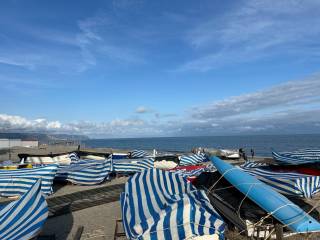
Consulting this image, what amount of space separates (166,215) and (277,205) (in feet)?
9.15

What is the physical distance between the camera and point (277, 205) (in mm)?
7828

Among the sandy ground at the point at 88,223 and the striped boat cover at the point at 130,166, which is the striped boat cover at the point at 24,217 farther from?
the striped boat cover at the point at 130,166

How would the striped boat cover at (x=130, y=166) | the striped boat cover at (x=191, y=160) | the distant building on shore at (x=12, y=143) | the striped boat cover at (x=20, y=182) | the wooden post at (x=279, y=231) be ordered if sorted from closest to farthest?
the wooden post at (x=279, y=231) < the striped boat cover at (x=20, y=182) < the striped boat cover at (x=130, y=166) < the striped boat cover at (x=191, y=160) < the distant building on shore at (x=12, y=143)

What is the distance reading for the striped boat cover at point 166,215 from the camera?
22.2ft

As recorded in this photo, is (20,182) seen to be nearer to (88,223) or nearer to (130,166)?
(88,223)

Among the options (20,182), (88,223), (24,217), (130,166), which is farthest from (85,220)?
(130,166)

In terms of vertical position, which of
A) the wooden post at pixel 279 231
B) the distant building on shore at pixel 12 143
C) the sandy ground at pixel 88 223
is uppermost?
the distant building on shore at pixel 12 143

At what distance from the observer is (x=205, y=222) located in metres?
6.91

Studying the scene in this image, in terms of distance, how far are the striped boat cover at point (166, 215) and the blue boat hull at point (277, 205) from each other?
1400mm

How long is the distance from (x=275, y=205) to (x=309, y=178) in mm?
3787

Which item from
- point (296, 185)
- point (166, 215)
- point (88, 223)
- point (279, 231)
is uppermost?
point (296, 185)

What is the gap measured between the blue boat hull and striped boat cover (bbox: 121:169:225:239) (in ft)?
4.59

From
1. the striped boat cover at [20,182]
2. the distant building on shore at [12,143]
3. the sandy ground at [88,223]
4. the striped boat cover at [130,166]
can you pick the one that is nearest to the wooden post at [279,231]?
the sandy ground at [88,223]

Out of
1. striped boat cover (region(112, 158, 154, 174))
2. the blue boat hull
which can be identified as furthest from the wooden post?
striped boat cover (region(112, 158, 154, 174))
